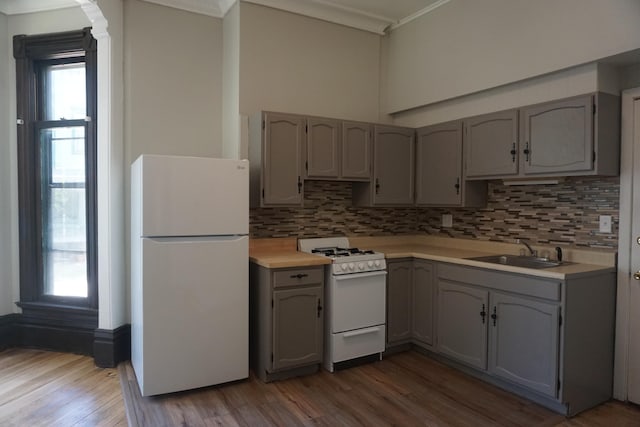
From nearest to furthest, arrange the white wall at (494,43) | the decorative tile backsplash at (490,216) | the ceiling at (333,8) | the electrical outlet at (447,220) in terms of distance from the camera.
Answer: the white wall at (494,43) < the decorative tile backsplash at (490,216) < the ceiling at (333,8) < the electrical outlet at (447,220)

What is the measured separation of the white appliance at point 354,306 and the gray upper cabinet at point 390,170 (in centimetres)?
62

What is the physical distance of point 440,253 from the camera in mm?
3469

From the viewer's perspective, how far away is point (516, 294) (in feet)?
8.91

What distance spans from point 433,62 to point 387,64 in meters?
0.58

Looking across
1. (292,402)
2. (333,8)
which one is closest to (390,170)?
(333,8)

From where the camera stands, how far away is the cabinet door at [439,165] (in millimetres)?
3484

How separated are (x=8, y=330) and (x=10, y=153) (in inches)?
61.7

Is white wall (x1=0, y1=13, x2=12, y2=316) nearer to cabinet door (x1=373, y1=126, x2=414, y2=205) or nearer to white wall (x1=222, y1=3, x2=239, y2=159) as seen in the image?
white wall (x1=222, y1=3, x2=239, y2=159)

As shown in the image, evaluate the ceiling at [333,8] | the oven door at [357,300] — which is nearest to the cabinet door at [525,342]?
the oven door at [357,300]

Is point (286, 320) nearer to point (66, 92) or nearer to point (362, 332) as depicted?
point (362, 332)

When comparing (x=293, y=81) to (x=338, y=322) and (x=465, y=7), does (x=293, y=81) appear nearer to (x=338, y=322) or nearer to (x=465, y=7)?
(x=465, y=7)

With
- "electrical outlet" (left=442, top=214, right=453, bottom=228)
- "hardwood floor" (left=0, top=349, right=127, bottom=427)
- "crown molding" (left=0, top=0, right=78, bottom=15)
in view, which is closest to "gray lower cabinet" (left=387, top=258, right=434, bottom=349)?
"electrical outlet" (left=442, top=214, right=453, bottom=228)

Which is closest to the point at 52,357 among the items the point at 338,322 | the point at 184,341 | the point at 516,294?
the point at 184,341

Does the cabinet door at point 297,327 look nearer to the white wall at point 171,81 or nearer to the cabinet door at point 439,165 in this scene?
the cabinet door at point 439,165
